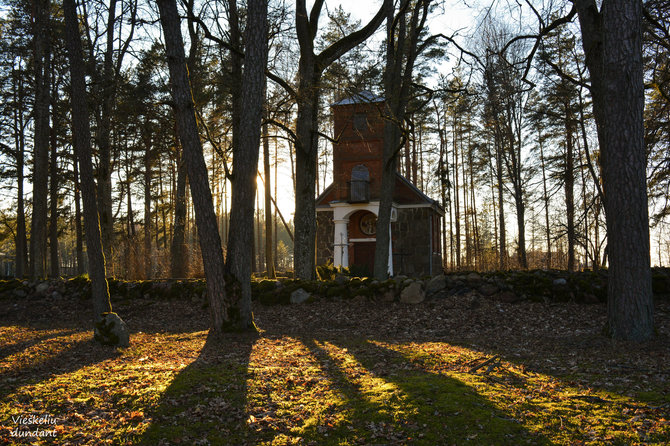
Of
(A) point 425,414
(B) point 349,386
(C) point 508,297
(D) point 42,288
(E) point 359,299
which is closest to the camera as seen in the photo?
(A) point 425,414

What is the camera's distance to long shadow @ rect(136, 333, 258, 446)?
10.6ft

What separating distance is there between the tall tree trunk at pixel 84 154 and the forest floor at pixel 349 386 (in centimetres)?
94

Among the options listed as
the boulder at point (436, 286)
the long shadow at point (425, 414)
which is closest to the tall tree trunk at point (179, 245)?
the boulder at point (436, 286)

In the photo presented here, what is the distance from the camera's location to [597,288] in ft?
28.0

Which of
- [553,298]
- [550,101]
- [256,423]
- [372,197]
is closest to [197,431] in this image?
[256,423]

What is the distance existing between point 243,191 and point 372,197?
1868 cm

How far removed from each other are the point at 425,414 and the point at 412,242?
2098 centimetres

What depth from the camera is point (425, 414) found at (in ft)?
11.5

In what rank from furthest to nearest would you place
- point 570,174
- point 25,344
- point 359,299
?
point 570,174, point 359,299, point 25,344

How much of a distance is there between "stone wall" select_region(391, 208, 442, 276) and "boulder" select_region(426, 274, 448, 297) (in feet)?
46.5

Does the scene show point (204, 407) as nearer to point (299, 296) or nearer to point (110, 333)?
point (110, 333)

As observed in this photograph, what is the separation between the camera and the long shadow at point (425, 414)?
10.3 feet

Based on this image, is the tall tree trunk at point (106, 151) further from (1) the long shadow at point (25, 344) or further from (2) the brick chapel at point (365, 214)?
(2) the brick chapel at point (365, 214)

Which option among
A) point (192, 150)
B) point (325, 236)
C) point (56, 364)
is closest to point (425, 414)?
point (56, 364)
